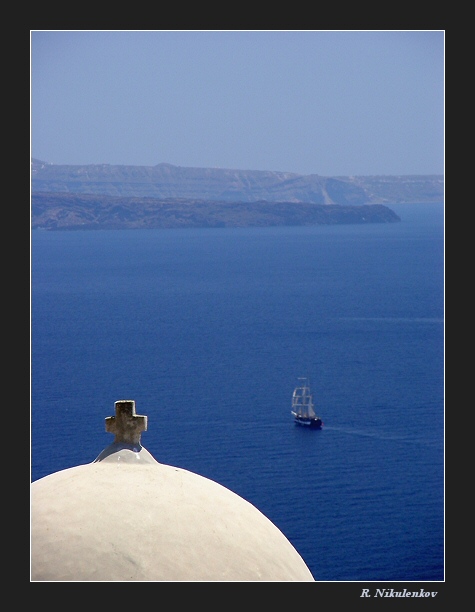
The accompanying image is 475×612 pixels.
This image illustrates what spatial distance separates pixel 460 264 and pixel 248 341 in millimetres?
62879

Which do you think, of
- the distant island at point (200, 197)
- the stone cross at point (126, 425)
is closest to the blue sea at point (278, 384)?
the stone cross at point (126, 425)

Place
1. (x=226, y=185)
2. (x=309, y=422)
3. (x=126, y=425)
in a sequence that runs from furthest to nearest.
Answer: (x=226, y=185) → (x=309, y=422) → (x=126, y=425)

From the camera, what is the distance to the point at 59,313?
8025 cm

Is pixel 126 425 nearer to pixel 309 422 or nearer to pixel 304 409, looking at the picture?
pixel 309 422

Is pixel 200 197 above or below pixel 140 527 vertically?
above

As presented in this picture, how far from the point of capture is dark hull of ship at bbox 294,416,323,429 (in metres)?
51.4

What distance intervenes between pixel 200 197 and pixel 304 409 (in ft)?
442

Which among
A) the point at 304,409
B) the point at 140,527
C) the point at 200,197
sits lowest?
the point at 140,527

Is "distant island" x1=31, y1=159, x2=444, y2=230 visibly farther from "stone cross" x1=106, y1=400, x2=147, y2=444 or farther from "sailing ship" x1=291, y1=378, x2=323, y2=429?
"stone cross" x1=106, y1=400, x2=147, y2=444

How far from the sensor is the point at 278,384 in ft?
193

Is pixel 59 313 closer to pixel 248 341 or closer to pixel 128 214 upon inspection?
pixel 248 341

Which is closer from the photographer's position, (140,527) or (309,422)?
(140,527)

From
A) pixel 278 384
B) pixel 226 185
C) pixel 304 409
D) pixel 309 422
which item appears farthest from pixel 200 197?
pixel 309 422

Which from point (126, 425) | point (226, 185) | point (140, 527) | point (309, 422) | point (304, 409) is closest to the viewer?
point (140, 527)
